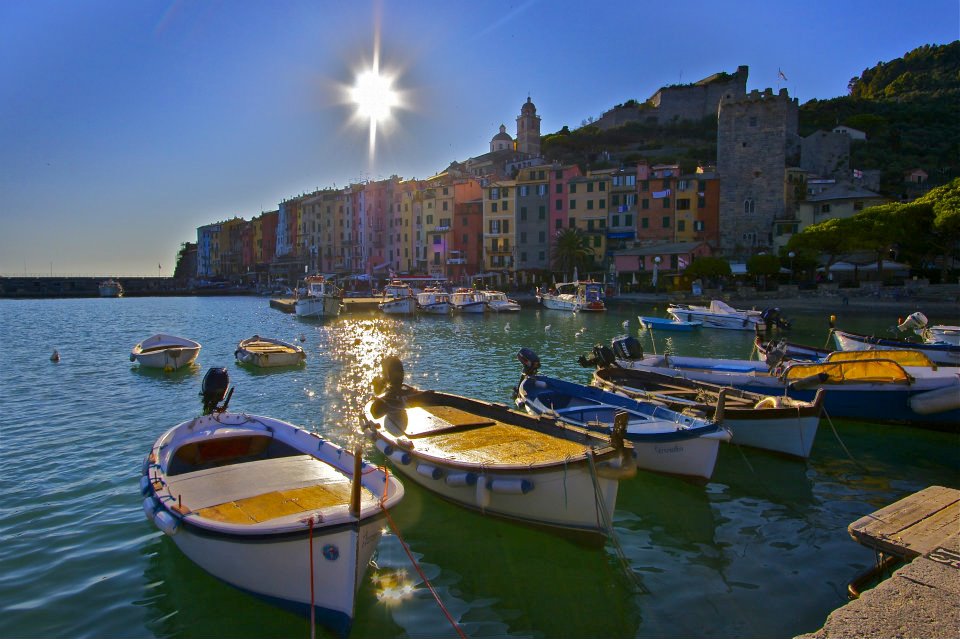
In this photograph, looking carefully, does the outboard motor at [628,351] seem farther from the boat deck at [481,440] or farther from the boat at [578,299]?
the boat at [578,299]

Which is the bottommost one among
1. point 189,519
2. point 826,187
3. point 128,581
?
point 128,581

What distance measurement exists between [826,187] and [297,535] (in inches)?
3251

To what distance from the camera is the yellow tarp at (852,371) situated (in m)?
15.6

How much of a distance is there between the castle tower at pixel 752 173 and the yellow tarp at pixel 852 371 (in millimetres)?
59075

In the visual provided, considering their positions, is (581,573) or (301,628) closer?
(301,628)

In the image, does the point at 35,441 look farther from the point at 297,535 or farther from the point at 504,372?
the point at 504,372

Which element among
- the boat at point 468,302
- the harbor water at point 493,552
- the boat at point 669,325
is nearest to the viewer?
the harbor water at point 493,552

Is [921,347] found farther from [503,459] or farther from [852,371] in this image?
[503,459]

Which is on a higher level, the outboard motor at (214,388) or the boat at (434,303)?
the boat at (434,303)

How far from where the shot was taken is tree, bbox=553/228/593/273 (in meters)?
72.2

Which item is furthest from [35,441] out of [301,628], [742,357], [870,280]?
[870,280]

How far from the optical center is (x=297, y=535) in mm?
6434

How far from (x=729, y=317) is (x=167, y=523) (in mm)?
40032

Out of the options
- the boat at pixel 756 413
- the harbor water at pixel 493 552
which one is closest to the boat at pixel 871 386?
the harbor water at pixel 493 552
